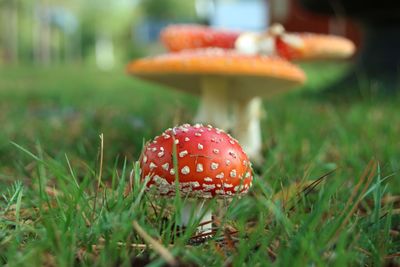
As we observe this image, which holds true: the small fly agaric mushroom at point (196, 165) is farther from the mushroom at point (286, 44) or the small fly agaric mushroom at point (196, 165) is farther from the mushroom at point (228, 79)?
the mushroom at point (286, 44)

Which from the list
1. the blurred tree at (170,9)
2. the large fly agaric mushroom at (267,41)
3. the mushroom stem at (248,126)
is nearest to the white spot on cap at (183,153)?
the mushroom stem at (248,126)

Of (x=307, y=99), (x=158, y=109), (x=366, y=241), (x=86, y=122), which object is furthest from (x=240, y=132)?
(x=307, y=99)

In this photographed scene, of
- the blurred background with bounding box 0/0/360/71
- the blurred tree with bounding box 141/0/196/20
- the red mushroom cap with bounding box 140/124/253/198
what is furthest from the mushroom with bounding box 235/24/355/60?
the blurred tree with bounding box 141/0/196/20

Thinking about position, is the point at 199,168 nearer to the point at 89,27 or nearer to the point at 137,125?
the point at 137,125

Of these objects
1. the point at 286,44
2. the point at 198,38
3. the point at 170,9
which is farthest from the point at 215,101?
the point at 170,9

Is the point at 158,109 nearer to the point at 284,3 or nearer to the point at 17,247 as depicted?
the point at 17,247

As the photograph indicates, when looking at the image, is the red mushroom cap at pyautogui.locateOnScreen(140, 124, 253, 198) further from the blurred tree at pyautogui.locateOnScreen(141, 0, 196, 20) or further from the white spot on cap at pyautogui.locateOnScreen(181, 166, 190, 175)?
the blurred tree at pyautogui.locateOnScreen(141, 0, 196, 20)
